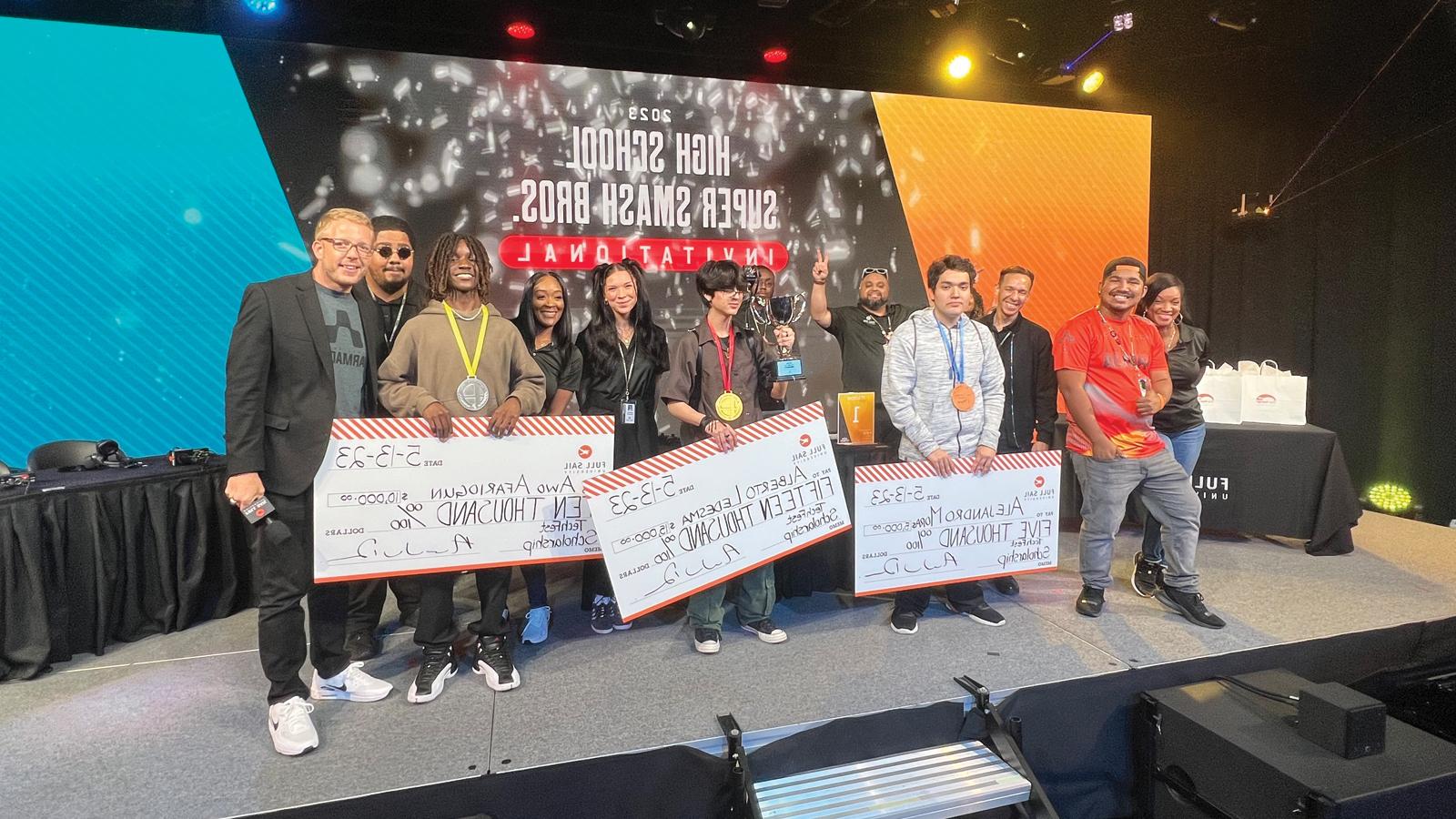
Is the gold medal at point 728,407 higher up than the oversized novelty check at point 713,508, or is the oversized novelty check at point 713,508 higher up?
the gold medal at point 728,407

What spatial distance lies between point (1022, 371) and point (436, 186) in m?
3.75

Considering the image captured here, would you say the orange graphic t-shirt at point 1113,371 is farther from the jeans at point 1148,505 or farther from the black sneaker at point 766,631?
the black sneaker at point 766,631

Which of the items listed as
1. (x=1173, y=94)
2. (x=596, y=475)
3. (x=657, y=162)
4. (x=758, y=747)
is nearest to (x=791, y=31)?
(x=657, y=162)

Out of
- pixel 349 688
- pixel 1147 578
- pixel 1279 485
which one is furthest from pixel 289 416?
pixel 1279 485

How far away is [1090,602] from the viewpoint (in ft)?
9.95

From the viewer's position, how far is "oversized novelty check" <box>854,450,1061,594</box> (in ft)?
9.20

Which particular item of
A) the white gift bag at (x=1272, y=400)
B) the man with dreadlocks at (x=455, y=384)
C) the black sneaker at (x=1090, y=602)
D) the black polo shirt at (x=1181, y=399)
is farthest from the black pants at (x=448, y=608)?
the white gift bag at (x=1272, y=400)

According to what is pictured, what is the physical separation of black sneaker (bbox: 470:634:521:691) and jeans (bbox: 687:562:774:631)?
70cm

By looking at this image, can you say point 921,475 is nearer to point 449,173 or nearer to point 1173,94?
point 449,173

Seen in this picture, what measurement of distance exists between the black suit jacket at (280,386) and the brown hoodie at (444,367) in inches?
8.1

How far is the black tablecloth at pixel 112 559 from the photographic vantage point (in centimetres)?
261

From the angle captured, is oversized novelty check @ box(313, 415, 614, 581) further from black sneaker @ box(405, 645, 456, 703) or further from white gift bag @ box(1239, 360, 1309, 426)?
white gift bag @ box(1239, 360, 1309, 426)

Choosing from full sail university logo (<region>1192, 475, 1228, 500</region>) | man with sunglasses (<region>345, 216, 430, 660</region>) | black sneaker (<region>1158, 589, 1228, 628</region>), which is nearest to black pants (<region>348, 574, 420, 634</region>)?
man with sunglasses (<region>345, 216, 430, 660</region>)

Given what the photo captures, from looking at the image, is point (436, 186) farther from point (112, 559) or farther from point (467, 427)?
point (467, 427)
